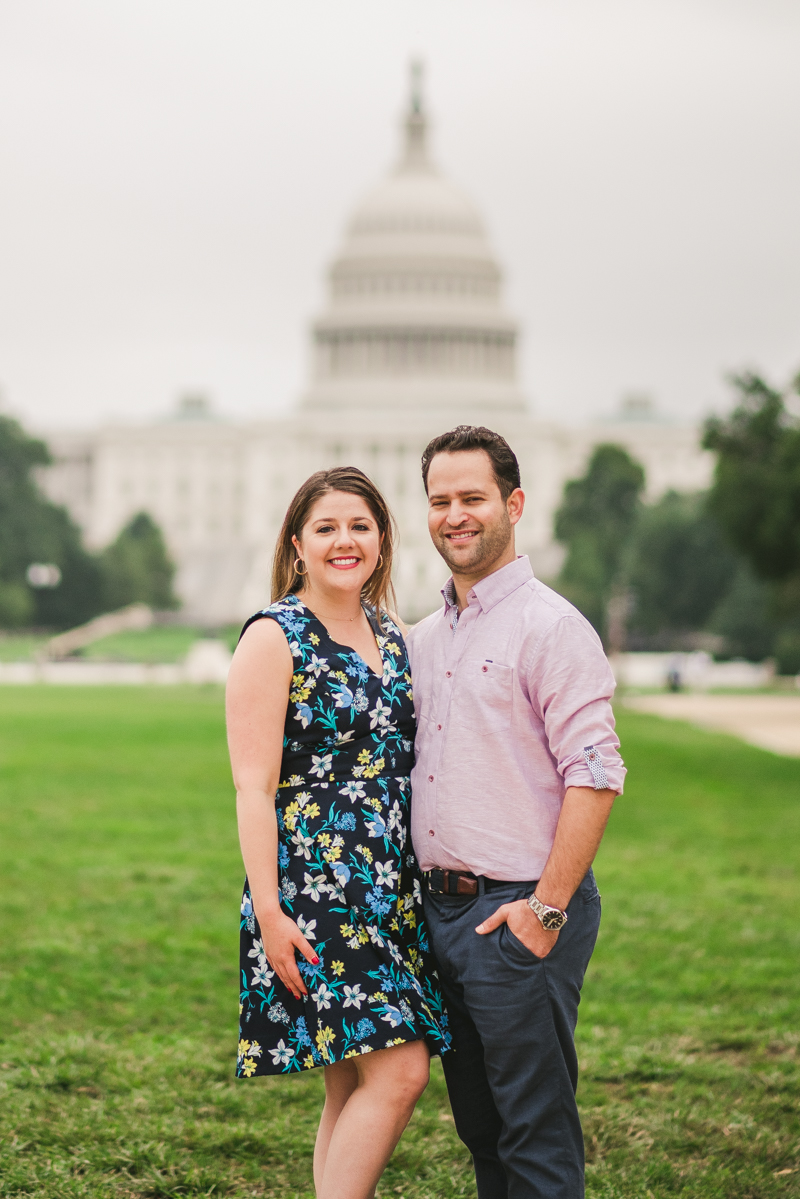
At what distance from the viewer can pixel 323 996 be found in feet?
12.4

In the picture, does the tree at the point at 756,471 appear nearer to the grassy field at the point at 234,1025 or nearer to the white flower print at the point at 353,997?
the grassy field at the point at 234,1025

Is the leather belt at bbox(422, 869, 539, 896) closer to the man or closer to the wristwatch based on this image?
the man

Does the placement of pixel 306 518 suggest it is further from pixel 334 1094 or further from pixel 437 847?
pixel 334 1094

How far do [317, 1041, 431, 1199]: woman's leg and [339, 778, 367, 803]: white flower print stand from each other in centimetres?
58

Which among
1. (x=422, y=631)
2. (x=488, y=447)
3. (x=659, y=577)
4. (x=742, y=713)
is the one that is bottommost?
(x=742, y=713)

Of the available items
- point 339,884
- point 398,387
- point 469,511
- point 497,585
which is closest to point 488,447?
point 469,511

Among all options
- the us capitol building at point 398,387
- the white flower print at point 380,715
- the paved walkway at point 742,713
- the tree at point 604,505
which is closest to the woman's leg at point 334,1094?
the white flower print at point 380,715

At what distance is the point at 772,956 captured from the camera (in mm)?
7668

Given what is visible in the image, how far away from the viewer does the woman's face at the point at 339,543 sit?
4027mm

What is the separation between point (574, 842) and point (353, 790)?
0.54 m

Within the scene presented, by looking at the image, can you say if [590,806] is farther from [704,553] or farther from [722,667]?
[704,553]

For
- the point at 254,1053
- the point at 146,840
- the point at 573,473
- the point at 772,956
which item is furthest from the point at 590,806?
the point at 573,473

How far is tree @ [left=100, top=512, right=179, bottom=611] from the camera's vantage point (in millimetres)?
76812

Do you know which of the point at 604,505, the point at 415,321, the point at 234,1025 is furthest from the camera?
the point at 415,321
